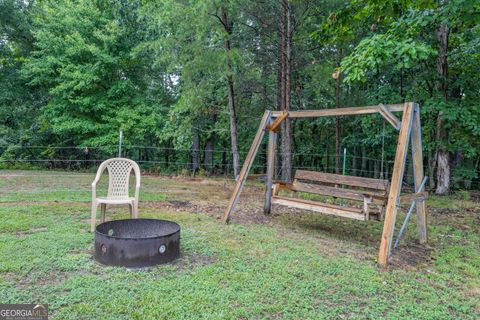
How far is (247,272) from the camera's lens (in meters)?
2.93

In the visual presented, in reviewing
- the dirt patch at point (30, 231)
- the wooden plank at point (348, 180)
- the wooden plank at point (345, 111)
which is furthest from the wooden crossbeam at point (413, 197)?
the dirt patch at point (30, 231)

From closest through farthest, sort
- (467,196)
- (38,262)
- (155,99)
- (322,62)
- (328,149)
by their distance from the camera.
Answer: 1. (38,262)
2. (467,196)
3. (322,62)
4. (155,99)
5. (328,149)

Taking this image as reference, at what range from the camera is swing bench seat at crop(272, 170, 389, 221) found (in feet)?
12.2

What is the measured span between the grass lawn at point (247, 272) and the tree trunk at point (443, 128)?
11.6 feet

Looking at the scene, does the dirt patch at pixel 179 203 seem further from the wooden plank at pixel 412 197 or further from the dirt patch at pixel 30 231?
the wooden plank at pixel 412 197

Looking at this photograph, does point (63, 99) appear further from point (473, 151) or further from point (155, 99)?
point (473, 151)

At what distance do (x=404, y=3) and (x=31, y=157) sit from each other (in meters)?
13.4

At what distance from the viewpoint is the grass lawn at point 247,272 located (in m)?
2.30

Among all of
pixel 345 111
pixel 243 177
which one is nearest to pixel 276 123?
pixel 243 177

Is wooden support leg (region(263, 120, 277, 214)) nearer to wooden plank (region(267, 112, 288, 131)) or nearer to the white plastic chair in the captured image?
wooden plank (region(267, 112, 288, 131))

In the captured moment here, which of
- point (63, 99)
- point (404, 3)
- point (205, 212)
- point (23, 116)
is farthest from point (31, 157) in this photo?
point (404, 3)

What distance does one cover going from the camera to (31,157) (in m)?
12.6

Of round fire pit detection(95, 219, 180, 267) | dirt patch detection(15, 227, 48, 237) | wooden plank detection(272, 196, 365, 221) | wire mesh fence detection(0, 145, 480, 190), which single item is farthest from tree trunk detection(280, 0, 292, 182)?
dirt patch detection(15, 227, 48, 237)

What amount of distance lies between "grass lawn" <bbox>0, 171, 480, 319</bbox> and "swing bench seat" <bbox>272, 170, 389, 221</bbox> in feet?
1.31
